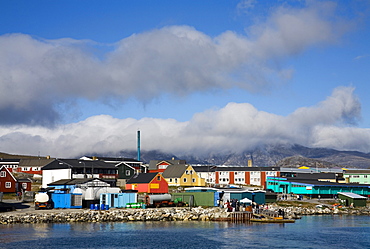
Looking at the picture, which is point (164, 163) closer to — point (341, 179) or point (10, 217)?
point (341, 179)

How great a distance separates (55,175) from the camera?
103 m

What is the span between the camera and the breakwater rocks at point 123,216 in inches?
2368

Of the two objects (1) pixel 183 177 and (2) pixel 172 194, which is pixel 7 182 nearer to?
(2) pixel 172 194

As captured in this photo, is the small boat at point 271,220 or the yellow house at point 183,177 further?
the yellow house at point 183,177

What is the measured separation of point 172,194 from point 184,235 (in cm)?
2498

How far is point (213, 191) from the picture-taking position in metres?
75.9

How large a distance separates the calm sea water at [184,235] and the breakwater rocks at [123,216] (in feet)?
8.25

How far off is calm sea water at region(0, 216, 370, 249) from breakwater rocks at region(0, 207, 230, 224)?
2.52m

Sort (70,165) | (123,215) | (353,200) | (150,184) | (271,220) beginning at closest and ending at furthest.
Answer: (123,215) → (271,220) → (353,200) → (150,184) → (70,165)

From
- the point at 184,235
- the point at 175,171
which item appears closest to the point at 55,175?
the point at 175,171

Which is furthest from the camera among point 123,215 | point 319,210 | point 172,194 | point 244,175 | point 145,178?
point 244,175

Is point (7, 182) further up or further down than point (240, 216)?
further up

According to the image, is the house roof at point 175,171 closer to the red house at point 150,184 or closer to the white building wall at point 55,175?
the red house at point 150,184

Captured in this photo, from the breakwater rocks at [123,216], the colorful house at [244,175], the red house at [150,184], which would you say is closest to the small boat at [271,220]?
the breakwater rocks at [123,216]
